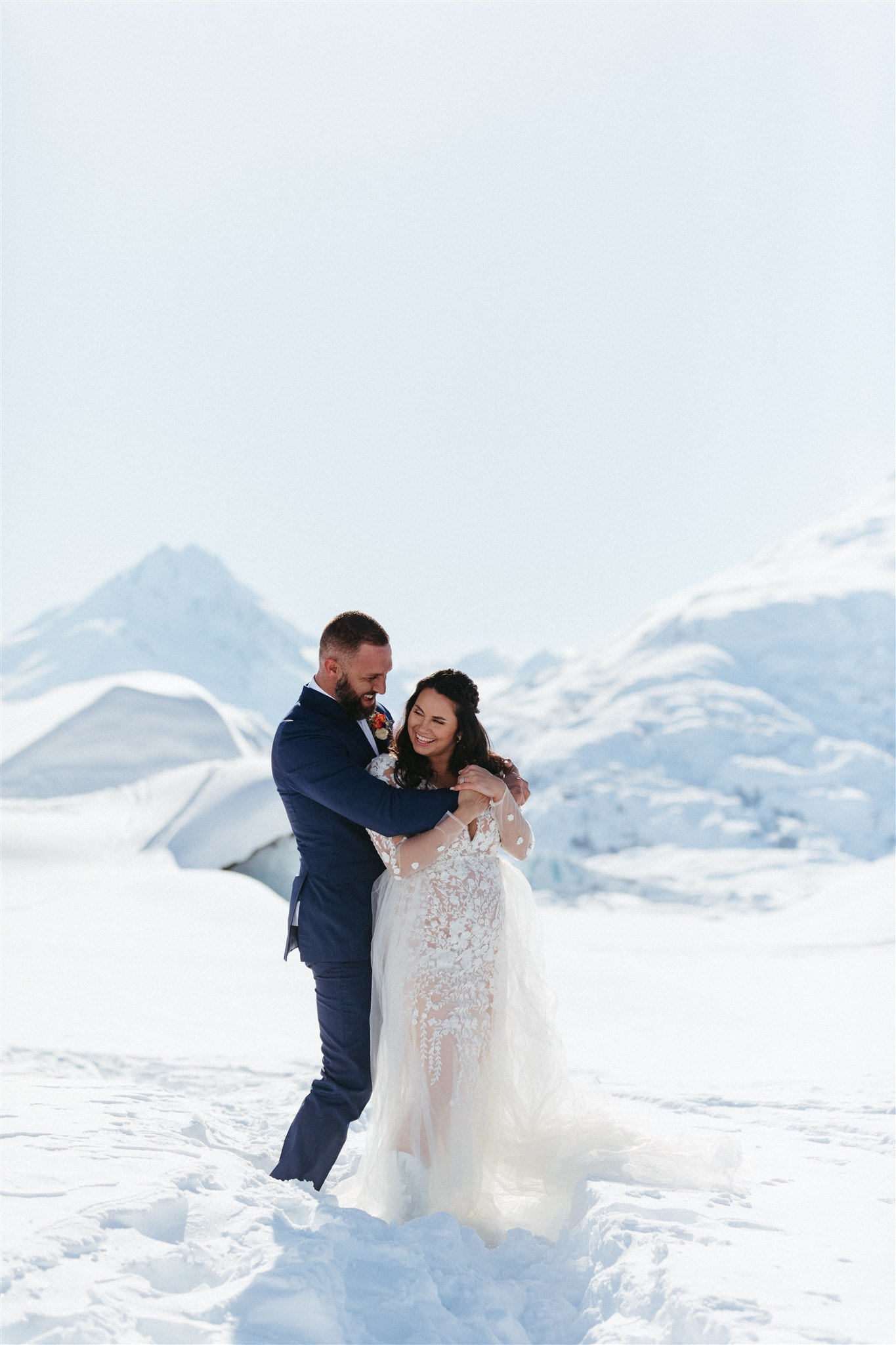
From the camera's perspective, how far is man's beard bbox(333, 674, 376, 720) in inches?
139

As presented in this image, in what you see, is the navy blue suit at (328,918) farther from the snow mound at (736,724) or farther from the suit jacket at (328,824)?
the snow mound at (736,724)

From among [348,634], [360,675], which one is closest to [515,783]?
[360,675]

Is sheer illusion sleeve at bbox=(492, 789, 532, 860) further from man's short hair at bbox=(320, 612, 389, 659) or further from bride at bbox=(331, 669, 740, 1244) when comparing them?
man's short hair at bbox=(320, 612, 389, 659)

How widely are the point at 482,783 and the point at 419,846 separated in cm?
30

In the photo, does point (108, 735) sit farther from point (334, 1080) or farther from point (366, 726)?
point (334, 1080)

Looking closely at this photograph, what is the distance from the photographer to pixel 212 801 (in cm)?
1606

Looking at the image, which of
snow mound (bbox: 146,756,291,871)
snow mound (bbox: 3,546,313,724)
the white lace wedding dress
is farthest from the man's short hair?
snow mound (bbox: 3,546,313,724)

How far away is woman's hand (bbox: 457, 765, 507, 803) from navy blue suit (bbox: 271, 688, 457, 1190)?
13 centimetres

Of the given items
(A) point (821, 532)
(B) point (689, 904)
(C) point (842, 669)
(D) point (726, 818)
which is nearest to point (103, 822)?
(B) point (689, 904)

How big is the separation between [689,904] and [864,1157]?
975 inches

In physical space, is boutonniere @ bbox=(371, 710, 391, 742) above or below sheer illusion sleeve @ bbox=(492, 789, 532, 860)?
above

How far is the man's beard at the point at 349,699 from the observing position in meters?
3.52

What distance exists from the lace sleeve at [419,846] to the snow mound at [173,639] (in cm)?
13750

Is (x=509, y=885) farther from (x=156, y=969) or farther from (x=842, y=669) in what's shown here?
(x=842, y=669)
